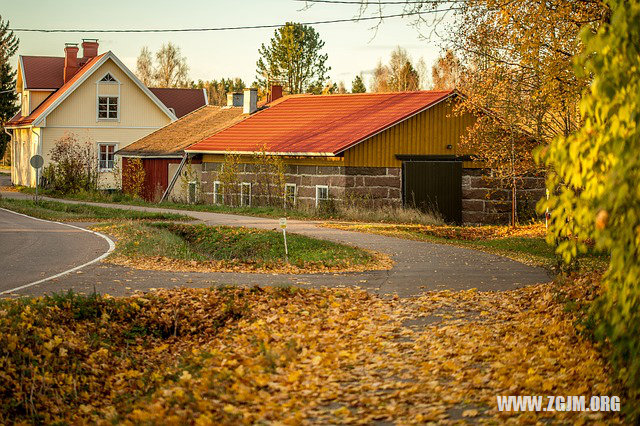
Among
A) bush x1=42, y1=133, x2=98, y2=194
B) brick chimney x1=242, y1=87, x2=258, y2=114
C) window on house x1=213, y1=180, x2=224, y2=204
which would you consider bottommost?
window on house x1=213, y1=180, x2=224, y2=204

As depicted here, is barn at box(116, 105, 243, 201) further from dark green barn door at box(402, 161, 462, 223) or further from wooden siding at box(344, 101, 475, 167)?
dark green barn door at box(402, 161, 462, 223)

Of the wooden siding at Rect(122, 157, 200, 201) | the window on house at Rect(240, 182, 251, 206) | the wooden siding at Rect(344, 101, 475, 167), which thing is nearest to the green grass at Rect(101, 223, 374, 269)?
the wooden siding at Rect(344, 101, 475, 167)

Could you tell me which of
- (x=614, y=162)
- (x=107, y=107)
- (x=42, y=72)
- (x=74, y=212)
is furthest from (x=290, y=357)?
(x=42, y=72)

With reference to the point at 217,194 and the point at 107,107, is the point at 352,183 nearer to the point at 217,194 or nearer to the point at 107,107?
the point at 217,194

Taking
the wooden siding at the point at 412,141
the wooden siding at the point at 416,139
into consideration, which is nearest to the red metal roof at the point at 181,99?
the wooden siding at the point at 412,141

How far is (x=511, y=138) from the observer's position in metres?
32.5

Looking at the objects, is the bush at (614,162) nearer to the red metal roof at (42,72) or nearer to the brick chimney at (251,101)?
the brick chimney at (251,101)

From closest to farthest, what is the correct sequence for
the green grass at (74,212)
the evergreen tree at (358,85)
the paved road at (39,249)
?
the paved road at (39,249), the green grass at (74,212), the evergreen tree at (358,85)

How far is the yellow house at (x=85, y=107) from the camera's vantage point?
197 feet

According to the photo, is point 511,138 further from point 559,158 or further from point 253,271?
point 559,158

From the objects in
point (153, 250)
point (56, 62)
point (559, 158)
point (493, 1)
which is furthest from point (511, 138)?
point (56, 62)

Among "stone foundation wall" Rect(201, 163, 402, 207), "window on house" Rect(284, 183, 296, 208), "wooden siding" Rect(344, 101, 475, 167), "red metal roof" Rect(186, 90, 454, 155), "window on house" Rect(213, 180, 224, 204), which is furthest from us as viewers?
"window on house" Rect(213, 180, 224, 204)

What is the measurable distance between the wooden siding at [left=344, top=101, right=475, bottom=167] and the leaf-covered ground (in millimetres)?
22416

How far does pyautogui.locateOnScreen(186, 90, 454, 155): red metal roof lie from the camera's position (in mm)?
38500
